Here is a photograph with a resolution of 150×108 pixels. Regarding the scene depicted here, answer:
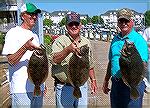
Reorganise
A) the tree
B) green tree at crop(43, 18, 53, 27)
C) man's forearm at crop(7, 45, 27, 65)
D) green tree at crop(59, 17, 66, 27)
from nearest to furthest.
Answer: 1. man's forearm at crop(7, 45, 27, 65)
2. green tree at crop(59, 17, 66, 27)
3. the tree
4. green tree at crop(43, 18, 53, 27)

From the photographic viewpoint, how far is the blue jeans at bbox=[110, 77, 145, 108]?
17.4 ft

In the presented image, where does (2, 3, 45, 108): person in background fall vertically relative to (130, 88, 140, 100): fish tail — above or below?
above

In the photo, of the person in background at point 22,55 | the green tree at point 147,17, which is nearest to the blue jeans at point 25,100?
the person in background at point 22,55

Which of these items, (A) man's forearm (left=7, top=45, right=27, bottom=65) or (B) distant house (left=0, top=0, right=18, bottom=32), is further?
(B) distant house (left=0, top=0, right=18, bottom=32)

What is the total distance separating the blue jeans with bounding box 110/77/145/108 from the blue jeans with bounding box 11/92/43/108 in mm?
891

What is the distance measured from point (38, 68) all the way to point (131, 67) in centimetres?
101

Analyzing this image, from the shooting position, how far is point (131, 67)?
500 cm

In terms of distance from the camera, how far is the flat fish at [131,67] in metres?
4.84

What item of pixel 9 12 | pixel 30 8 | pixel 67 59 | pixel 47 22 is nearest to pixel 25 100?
pixel 67 59

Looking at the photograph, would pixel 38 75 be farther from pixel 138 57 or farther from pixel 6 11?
pixel 6 11

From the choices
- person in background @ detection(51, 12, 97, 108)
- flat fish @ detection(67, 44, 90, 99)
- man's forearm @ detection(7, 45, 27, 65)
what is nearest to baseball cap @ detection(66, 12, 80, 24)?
person in background @ detection(51, 12, 97, 108)

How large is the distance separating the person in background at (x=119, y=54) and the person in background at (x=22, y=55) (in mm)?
899

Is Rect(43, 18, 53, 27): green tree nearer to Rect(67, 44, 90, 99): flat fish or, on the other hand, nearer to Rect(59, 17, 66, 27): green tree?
Rect(59, 17, 66, 27): green tree

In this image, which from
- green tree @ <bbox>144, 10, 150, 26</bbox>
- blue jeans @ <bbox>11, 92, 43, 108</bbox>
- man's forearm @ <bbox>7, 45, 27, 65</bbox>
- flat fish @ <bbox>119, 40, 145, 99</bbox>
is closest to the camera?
flat fish @ <bbox>119, 40, 145, 99</bbox>
